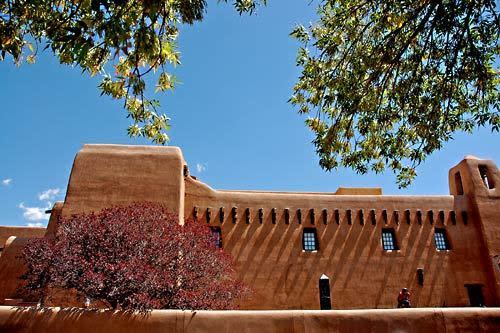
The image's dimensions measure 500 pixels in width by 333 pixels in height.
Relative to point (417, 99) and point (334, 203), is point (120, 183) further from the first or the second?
point (417, 99)

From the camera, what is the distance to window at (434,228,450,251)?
770 inches

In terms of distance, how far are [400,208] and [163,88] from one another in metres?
15.9

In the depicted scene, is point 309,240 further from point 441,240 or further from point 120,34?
point 120,34

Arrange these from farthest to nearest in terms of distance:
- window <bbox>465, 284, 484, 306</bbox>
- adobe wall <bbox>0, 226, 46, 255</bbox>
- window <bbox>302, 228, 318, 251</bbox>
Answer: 1. adobe wall <bbox>0, 226, 46, 255</bbox>
2. window <bbox>302, 228, 318, 251</bbox>
3. window <bbox>465, 284, 484, 306</bbox>

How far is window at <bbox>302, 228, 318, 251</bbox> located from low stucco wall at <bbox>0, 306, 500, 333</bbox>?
10542 mm

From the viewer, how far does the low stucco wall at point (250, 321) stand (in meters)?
6.82

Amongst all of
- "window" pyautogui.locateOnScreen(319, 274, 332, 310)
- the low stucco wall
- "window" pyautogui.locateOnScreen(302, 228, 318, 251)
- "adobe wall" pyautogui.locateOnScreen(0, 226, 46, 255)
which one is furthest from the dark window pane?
"adobe wall" pyautogui.locateOnScreen(0, 226, 46, 255)

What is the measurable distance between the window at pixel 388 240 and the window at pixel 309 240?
137 inches

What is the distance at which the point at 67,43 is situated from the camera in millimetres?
5109

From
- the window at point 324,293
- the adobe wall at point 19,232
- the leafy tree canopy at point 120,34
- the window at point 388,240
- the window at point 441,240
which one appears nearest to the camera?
the leafy tree canopy at point 120,34

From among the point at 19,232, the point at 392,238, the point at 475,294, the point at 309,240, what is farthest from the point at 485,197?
the point at 19,232

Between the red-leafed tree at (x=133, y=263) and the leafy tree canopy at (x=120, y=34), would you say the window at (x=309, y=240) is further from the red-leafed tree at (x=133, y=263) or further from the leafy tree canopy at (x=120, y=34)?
the leafy tree canopy at (x=120, y=34)

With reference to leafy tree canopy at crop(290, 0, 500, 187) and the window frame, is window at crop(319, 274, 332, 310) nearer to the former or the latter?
the window frame

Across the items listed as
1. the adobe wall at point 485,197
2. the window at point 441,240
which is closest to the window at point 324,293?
the window at point 441,240
